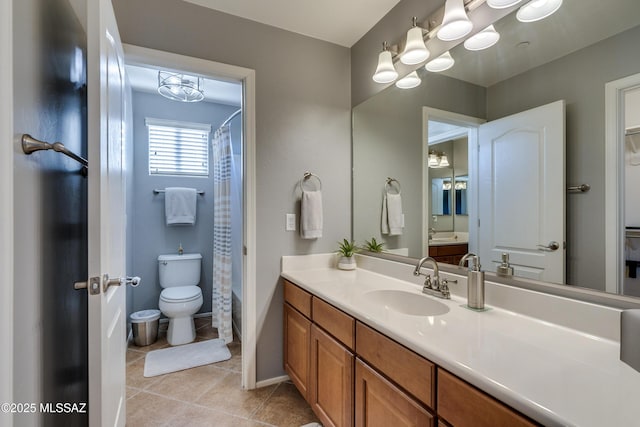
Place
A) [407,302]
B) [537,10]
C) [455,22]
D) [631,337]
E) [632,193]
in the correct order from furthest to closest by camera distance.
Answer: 1. [407,302]
2. [455,22]
3. [537,10]
4. [632,193]
5. [631,337]

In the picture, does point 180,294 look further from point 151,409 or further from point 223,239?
point 151,409

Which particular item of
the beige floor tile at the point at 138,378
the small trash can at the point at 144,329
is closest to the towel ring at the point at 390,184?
the beige floor tile at the point at 138,378

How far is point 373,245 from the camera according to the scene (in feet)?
7.03

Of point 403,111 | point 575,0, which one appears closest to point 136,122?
point 403,111

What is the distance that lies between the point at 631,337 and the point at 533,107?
0.89 m

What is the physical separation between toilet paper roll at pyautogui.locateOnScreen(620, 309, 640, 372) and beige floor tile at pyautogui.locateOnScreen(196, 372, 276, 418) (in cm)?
178

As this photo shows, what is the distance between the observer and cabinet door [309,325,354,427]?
1.29 metres

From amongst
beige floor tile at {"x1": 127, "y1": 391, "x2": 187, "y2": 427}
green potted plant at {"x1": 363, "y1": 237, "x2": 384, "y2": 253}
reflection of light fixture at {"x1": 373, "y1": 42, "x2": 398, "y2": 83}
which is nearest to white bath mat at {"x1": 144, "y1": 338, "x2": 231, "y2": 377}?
beige floor tile at {"x1": 127, "y1": 391, "x2": 187, "y2": 427}

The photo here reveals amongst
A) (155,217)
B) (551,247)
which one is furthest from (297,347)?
(155,217)

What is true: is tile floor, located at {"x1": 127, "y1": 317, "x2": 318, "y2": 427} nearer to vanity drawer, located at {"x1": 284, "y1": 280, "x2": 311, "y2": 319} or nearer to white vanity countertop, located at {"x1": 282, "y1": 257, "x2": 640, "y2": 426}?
vanity drawer, located at {"x1": 284, "y1": 280, "x2": 311, "y2": 319}

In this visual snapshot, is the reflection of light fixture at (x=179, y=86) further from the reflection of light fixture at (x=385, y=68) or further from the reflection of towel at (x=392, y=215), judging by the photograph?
the reflection of towel at (x=392, y=215)

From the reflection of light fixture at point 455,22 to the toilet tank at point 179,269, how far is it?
2969 mm

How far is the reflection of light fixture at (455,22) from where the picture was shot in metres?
1.36

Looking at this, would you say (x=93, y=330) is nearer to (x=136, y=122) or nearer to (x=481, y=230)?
(x=481, y=230)
